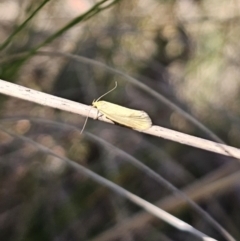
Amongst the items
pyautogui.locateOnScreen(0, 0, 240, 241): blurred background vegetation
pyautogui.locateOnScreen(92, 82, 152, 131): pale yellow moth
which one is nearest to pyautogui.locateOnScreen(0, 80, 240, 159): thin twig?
pyautogui.locateOnScreen(92, 82, 152, 131): pale yellow moth

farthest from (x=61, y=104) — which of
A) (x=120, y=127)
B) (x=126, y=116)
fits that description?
(x=120, y=127)

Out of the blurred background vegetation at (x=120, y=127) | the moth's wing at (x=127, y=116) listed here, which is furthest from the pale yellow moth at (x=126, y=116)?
the blurred background vegetation at (x=120, y=127)

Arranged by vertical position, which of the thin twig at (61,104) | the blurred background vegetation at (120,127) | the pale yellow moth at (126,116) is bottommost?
the thin twig at (61,104)

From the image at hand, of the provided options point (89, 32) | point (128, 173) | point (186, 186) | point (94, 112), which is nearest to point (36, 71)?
point (89, 32)

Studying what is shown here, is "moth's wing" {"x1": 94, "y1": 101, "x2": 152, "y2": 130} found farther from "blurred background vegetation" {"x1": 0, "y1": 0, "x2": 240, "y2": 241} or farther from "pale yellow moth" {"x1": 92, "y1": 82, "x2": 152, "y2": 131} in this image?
"blurred background vegetation" {"x1": 0, "y1": 0, "x2": 240, "y2": 241}

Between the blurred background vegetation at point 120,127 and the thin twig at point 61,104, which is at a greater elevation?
the blurred background vegetation at point 120,127

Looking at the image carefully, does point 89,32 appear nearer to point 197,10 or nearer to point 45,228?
point 197,10

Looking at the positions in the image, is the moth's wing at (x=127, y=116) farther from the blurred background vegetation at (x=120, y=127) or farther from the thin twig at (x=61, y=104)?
the blurred background vegetation at (x=120, y=127)
